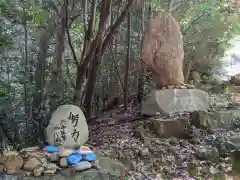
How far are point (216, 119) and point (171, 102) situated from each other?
27.3 inches

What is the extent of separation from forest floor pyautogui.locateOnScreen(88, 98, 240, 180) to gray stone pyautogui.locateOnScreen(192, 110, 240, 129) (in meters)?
0.12


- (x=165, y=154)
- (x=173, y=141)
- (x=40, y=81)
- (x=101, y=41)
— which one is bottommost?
(x=165, y=154)

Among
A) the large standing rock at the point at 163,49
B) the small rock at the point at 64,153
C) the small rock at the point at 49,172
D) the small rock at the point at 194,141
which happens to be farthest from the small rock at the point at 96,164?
the large standing rock at the point at 163,49

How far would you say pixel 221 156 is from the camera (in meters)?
4.04

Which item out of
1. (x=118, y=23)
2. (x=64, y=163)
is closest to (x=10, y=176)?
(x=64, y=163)

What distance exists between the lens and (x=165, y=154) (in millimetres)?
3801

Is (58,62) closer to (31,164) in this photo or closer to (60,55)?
(60,55)

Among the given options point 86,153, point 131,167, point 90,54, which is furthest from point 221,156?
point 90,54

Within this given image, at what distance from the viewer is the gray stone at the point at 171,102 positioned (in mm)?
4641

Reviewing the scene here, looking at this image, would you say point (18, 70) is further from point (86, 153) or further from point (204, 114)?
point (204, 114)

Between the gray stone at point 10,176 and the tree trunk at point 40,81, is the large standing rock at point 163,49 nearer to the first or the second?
the tree trunk at point 40,81

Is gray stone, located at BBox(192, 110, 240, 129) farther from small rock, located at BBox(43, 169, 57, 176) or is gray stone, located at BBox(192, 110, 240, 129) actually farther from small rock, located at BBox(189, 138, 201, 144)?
small rock, located at BBox(43, 169, 57, 176)

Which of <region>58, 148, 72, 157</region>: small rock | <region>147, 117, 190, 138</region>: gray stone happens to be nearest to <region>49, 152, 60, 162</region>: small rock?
<region>58, 148, 72, 157</region>: small rock

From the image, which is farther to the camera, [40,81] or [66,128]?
[40,81]
